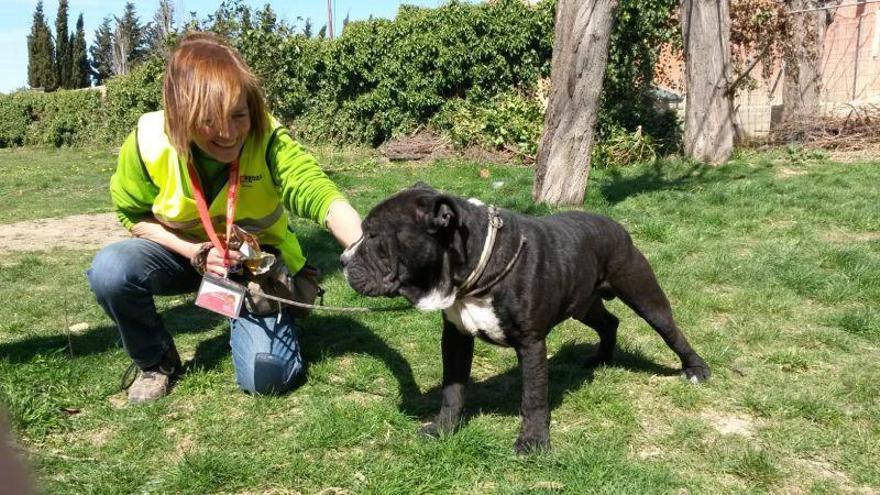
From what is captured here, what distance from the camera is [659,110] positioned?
13.2 meters

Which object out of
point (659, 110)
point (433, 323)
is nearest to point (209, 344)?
point (433, 323)

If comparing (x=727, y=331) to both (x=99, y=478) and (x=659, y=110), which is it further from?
(x=659, y=110)

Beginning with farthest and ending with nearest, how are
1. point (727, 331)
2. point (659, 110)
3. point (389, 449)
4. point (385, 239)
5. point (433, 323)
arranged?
point (659, 110)
point (433, 323)
point (727, 331)
point (389, 449)
point (385, 239)

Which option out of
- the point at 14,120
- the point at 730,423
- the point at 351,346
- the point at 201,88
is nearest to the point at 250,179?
the point at 201,88

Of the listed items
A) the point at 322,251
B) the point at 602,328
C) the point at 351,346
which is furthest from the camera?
the point at 322,251

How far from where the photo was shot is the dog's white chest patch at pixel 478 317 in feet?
10.4

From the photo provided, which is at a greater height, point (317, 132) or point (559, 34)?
point (559, 34)

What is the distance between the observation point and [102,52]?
74938mm

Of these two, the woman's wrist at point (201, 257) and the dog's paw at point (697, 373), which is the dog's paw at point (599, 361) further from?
the woman's wrist at point (201, 257)

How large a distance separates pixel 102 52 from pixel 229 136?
81187 millimetres

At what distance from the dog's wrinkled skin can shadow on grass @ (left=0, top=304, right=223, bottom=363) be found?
7.80 feet

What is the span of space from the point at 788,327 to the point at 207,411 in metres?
3.61

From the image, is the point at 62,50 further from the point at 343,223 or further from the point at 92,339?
the point at 343,223

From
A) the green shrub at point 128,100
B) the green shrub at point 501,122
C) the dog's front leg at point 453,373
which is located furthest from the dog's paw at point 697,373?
the green shrub at point 128,100
